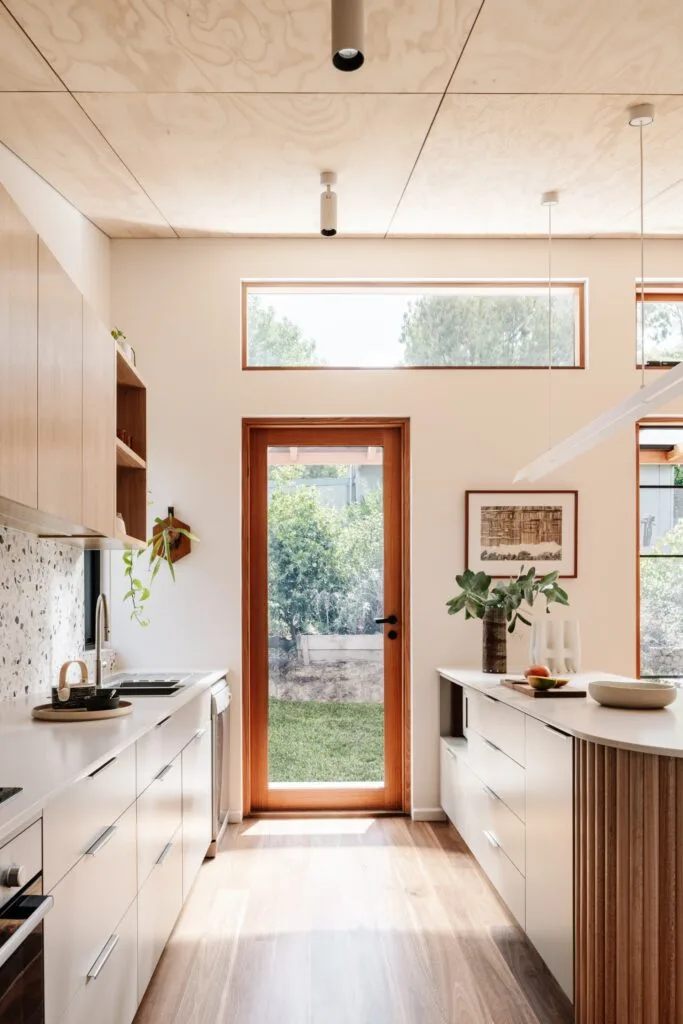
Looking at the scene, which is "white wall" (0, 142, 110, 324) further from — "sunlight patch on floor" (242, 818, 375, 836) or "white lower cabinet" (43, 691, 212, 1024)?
"sunlight patch on floor" (242, 818, 375, 836)

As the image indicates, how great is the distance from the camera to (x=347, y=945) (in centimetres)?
309

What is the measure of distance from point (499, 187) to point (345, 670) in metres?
2.64

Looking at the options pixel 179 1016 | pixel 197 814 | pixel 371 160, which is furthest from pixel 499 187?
pixel 179 1016

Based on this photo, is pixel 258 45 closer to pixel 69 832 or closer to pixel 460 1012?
pixel 69 832

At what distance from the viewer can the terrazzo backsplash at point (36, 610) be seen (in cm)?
318

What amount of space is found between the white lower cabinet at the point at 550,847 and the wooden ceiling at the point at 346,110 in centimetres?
222

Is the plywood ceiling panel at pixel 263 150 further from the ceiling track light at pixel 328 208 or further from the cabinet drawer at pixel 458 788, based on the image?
the cabinet drawer at pixel 458 788

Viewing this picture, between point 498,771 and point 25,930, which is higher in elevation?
point 25,930

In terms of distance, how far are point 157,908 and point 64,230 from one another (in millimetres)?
2925

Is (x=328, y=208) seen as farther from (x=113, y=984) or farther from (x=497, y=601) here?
(x=113, y=984)

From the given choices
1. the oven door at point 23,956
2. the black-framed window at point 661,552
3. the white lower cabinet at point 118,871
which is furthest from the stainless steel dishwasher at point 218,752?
the oven door at point 23,956

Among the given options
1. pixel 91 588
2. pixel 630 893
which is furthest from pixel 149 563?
pixel 630 893

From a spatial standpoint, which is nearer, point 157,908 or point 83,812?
point 83,812

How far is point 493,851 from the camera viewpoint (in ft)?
11.3
